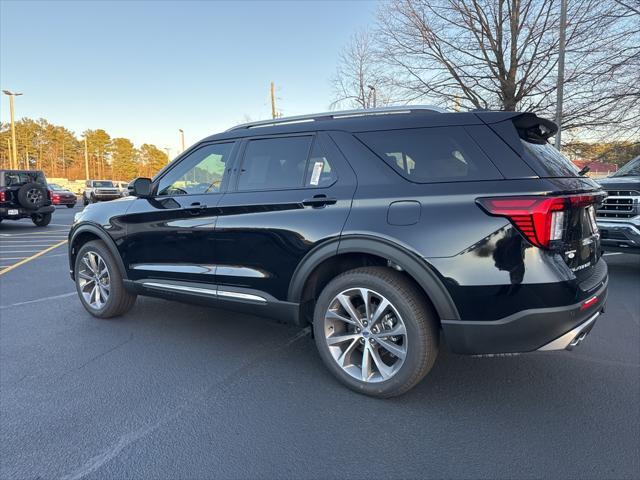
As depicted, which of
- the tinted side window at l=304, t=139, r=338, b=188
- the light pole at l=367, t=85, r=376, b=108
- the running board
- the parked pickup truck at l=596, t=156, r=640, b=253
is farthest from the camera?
the light pole at l=367, t=85, r=376, b=108

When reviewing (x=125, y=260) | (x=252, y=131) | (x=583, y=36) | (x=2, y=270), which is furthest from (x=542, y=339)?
(x=583, y=36)

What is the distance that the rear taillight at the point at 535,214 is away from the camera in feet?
7.96

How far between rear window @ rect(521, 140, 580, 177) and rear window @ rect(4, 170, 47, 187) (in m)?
15.4

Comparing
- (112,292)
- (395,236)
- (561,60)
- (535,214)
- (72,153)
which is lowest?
(112,292)

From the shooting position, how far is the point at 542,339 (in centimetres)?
253

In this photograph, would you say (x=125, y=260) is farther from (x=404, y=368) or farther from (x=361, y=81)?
(x=361, y=81)

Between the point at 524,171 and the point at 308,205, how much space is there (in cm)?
139

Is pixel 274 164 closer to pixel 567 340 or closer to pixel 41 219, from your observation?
pixel 567 340

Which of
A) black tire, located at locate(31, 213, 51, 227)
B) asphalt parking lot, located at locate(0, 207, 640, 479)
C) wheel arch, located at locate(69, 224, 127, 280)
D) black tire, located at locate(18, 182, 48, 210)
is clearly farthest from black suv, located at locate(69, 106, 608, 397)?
black tire, located at locate(31, 213, 51, 227)

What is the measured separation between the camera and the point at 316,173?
3.19 m

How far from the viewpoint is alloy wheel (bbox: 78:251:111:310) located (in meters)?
4.66

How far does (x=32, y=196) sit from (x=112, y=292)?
11812 mm

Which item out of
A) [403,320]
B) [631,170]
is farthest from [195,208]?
[631,170]

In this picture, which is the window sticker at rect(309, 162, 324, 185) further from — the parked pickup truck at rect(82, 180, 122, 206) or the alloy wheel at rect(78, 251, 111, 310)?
the parked pickup truck at rect(82, 180, 122, 206)
